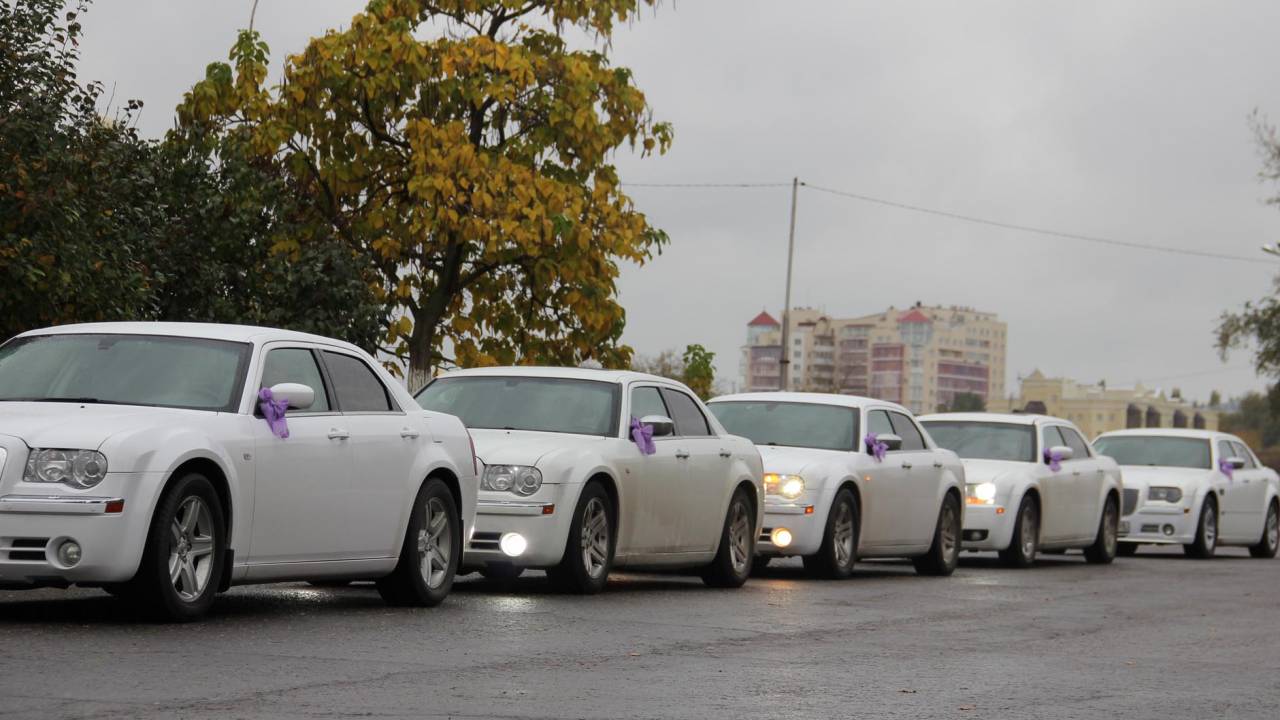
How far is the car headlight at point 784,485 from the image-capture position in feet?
59.8

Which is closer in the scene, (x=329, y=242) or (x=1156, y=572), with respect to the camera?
(x=1156, y=572)

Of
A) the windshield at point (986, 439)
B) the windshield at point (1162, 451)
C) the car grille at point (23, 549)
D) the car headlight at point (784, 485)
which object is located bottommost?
the car grille at point (23, 549)

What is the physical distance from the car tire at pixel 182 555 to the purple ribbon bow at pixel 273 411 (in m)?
0.62

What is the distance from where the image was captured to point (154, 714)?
7.49m

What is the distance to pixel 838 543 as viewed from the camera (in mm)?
18625

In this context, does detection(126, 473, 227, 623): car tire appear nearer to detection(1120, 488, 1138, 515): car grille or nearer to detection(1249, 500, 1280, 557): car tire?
detection(1120, 488, 1138, 515): car grille

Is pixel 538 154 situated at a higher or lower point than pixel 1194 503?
higher

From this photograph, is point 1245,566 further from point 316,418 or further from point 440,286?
point 316,418

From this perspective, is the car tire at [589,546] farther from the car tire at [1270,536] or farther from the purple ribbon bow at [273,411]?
the car tire at [1270,536]

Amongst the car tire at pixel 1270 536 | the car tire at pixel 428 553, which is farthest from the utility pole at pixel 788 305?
the car tire at pixel 428 553

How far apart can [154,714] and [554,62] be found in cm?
2073

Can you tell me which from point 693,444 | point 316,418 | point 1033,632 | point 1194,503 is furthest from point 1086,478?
point 316,418

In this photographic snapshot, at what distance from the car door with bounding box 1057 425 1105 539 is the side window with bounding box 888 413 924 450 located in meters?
4.20

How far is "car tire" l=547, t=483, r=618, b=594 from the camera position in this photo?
1432cm
